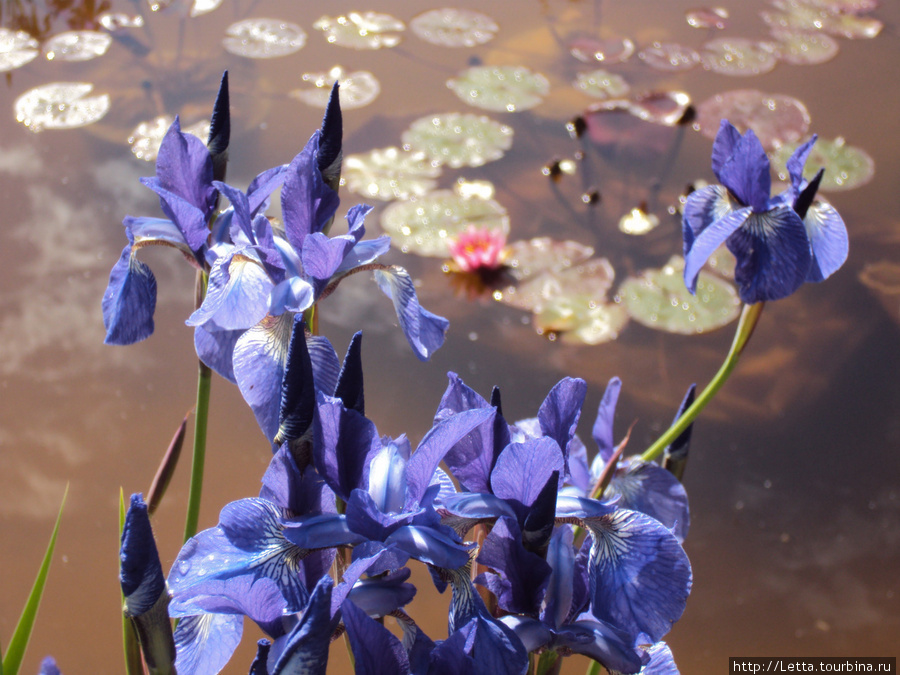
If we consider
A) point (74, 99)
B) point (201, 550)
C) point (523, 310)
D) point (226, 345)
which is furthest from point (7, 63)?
point (201, 550)

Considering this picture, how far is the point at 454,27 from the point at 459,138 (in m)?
0.61

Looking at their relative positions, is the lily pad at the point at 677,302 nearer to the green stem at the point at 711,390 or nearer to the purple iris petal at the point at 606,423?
the green stem at the point at 711,390

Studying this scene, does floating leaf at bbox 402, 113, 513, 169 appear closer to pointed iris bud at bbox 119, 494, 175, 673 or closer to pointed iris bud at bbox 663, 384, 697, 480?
pointed iris bud at bbox 663, 384, 697, 480

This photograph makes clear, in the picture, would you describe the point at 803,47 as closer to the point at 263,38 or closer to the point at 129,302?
the point at 263,38

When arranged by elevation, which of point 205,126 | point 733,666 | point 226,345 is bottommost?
point 733,666

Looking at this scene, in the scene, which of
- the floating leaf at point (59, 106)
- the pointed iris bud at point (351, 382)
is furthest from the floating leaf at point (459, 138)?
the pointed iris bud at point (351, 382)

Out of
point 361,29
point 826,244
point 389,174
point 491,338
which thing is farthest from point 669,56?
point 826,244

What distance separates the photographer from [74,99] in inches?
74.2

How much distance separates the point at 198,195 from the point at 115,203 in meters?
1.26

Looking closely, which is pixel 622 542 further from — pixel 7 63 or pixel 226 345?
pixel 7 63

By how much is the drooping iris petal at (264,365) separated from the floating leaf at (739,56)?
2064mm

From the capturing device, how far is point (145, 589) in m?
0.33

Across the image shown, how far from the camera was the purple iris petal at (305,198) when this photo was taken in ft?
1.38

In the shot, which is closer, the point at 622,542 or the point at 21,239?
the point at 622,542
